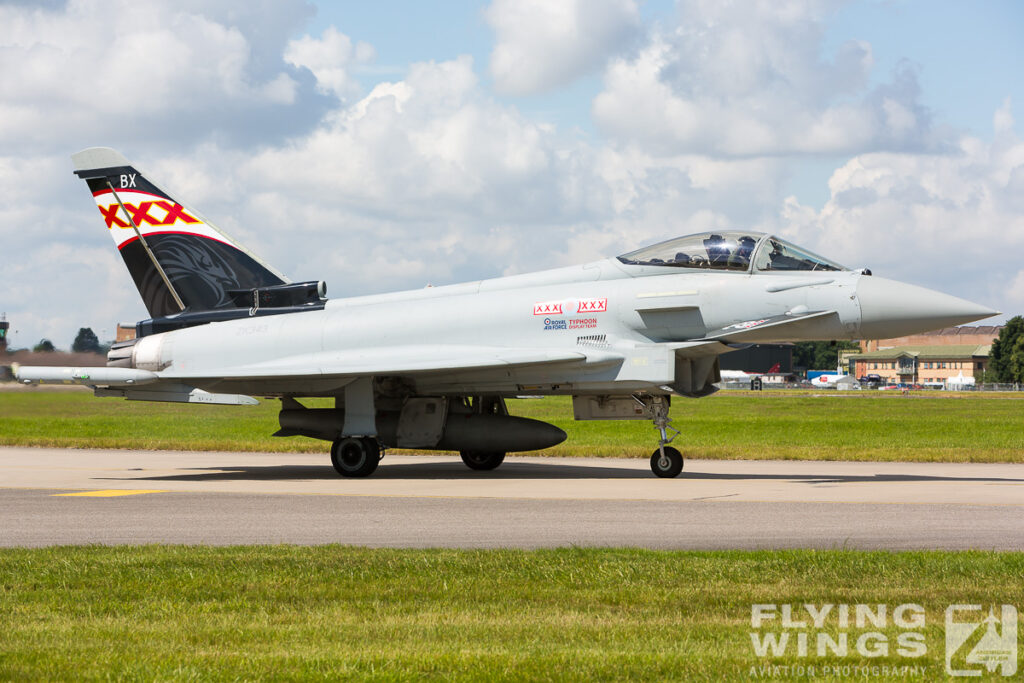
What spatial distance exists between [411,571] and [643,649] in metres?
2.72

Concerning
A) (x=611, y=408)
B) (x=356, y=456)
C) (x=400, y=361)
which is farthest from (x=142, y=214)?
(x=611, y=408)

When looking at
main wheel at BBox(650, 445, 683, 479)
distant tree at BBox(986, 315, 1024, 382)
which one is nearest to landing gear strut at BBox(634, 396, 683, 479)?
main wheel at BBox(650, 445, 683, 479)

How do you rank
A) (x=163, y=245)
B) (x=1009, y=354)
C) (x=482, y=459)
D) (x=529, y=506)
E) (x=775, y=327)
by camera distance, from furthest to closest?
(x=1009, y=354) < (x=163, y=245) < (x=482, y=459) < (x=775, y=327) < (x=529, y=506)

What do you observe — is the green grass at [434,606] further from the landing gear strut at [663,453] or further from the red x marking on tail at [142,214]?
the red x marking on tail at [142,214]

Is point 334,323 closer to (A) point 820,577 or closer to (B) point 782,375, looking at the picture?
(A) point 820,577

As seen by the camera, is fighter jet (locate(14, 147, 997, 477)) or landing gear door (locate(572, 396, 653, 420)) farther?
landing gear door (locate(572, 396, 653, 420))

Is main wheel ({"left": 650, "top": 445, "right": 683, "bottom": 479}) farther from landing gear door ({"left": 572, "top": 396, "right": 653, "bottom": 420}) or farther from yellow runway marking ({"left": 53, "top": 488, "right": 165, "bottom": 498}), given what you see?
yellow runway marking ({"left": 53, "top": 488, "right": 165, "bottom": 498})

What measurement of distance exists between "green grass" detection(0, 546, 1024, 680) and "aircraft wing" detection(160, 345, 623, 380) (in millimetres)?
7748

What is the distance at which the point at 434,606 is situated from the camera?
6.86 metres

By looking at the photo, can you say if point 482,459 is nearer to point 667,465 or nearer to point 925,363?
point 667,465

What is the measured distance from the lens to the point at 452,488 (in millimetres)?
15789

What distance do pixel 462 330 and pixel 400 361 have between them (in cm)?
114

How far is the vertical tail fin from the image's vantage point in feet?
65.6

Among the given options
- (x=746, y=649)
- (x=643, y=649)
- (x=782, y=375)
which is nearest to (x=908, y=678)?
(x=746, y=649)
